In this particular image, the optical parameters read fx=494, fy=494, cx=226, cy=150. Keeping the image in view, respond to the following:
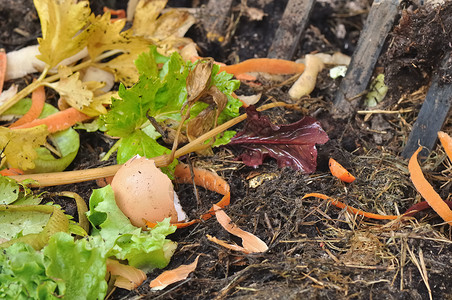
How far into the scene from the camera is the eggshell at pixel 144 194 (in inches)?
73.8

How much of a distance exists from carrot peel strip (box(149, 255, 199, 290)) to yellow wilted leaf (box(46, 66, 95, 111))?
1.10 meters

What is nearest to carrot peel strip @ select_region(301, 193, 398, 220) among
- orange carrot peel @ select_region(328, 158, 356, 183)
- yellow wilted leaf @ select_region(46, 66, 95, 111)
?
orange carrot peel @ select_region(328, 158, 356, 183)

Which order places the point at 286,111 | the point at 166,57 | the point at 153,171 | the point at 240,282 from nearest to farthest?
the point at 240,282
the point at 153,171
the point at 286,111
the point at 166,57


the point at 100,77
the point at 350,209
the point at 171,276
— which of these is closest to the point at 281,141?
the point at 350,209

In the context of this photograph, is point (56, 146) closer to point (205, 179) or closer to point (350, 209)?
point (205, 179)

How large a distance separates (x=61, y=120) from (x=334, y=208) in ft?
4.73

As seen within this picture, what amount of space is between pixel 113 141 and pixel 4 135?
21.1 inches

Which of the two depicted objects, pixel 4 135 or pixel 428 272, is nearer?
pixel 428 272

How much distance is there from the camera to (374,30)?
8.38ft

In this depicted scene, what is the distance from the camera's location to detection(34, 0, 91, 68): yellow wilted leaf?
8.20 feet

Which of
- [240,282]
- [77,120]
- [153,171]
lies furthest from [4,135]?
[240,282]

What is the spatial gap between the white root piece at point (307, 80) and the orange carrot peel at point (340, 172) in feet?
2.05

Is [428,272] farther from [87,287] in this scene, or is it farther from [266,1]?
[266,1]

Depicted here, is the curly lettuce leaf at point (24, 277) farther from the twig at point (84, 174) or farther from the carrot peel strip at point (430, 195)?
the carrot peel strip at point (430, 195)
